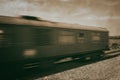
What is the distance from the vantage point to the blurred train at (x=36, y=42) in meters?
11.0

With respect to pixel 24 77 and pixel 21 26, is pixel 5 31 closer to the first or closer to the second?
pixel 21 26

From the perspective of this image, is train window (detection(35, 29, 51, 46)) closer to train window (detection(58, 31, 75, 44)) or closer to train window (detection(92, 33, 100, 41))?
train window (detection(58, 31, 75, 44))

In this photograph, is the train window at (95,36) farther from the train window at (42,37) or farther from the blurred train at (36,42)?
the train window at (42,37)

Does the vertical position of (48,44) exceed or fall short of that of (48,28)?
it falls short

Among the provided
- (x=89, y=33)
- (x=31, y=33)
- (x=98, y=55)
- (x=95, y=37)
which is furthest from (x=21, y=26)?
(x=98, y=55)

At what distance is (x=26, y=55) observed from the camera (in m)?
12.2

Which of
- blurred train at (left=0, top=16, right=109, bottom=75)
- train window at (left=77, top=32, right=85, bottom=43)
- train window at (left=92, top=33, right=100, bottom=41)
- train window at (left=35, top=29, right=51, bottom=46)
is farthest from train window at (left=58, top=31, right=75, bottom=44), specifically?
train window at (left=92, top=33, right=100, bottom=41)

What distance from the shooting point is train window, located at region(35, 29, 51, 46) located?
12955 mm

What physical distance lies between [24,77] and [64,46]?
4260 mm

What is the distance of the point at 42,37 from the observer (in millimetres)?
13320

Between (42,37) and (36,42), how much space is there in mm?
641

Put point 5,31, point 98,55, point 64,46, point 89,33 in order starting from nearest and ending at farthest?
1. point 5,31
2. point 64,46
3. point 89,33
4. point 98,55

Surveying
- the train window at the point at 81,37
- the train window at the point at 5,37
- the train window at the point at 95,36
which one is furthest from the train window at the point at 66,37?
the train window at the point at 5,37

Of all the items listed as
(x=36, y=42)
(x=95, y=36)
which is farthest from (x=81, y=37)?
(x=36, y=42)
